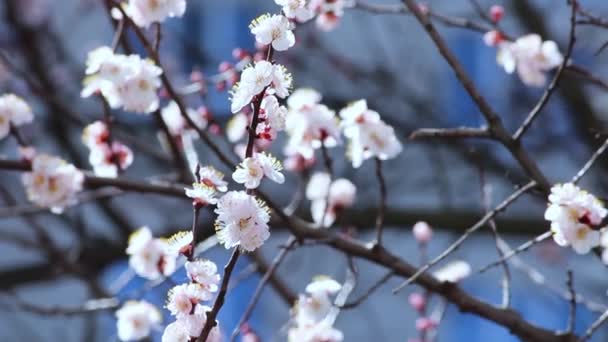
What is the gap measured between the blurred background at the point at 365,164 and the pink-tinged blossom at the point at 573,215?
52.5 inches

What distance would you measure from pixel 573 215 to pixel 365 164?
259cm

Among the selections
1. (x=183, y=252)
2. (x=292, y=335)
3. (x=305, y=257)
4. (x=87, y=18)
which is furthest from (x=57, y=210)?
(x=87, y=18)

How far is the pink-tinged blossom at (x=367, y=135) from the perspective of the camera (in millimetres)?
1661

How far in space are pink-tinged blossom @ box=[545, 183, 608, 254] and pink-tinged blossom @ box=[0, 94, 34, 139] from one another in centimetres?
98

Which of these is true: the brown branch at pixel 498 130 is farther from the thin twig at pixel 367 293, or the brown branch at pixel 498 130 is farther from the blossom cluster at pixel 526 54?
the blossom cluster at pixel 526 54

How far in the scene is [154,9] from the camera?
1.69 metres

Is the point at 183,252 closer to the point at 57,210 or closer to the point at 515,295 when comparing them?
the point at 57,210

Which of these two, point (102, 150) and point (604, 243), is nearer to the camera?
point (604, 243)

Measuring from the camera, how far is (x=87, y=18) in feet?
16.6

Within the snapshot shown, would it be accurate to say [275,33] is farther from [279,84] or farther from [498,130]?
[498,130]

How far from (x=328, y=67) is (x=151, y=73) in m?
2.43

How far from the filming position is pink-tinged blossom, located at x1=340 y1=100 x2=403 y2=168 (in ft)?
5.45

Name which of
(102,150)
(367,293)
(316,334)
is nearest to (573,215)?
(367,293)

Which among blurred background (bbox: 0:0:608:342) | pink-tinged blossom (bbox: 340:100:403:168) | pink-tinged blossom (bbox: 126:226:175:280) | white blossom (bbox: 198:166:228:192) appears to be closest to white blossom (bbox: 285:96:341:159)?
A: pink-tinged blossom (bbox: 340:100:403:168)
